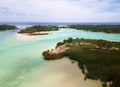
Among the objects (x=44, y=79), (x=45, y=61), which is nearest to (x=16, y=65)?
(x=45, y=61)

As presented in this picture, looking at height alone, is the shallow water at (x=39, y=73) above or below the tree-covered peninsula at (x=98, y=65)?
below

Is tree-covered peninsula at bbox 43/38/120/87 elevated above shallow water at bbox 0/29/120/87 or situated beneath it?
elevated above

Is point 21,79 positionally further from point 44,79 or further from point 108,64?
point 108,64

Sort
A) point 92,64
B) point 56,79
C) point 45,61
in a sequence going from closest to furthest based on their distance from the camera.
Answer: point 56,79 < point 92,64 < point 45,61

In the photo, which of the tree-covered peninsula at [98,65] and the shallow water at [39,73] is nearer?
the tree-covered peninsula at [98,65]

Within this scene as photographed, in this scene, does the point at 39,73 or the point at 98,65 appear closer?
the point at 39,73

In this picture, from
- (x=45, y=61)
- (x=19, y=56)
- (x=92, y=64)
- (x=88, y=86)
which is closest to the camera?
(x=88, y=86)

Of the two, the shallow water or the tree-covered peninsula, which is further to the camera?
the shallow water

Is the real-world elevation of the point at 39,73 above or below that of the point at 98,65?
below

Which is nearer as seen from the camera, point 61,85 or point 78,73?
point 61,85
